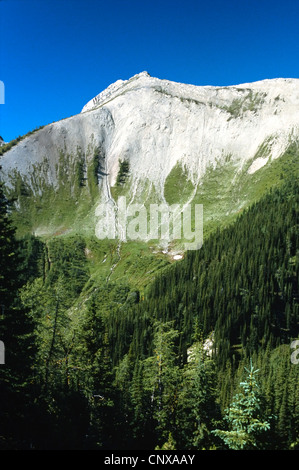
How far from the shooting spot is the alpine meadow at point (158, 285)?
23.6 metres

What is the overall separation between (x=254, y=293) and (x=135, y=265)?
50.3m

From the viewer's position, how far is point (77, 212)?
569ft

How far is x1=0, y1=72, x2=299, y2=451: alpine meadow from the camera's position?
23.6 metres

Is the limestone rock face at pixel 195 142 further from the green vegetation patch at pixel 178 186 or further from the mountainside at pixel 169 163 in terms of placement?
the green vegetation patch at pixel 178 186

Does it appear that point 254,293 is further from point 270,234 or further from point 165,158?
point 165,158

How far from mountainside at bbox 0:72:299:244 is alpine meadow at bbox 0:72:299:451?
848mm

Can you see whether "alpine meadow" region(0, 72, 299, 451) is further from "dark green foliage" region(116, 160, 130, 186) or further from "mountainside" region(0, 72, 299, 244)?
"dark green foliage" region(116, 160, 130, 186)

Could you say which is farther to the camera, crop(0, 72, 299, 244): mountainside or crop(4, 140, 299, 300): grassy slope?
crop(0, 72, 299, 244): mountainside

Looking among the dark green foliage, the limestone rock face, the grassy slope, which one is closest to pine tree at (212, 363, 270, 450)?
the grassy slope

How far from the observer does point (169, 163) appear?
183 metres

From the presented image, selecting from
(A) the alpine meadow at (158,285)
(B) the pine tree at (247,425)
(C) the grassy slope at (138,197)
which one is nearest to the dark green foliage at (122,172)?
(A) the alpine meadow at (158,285)

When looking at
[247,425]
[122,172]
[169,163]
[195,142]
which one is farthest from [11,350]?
[195,142]
